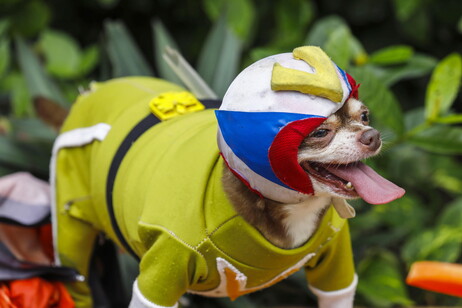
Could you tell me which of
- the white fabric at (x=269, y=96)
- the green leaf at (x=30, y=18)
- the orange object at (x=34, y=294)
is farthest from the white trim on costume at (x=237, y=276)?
the green leaf at (x=30, y=18)

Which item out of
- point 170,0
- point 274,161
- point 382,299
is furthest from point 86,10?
point 274,161

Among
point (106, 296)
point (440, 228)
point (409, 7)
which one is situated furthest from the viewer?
point (409, 7)

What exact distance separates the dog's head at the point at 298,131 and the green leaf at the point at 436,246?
810 mm

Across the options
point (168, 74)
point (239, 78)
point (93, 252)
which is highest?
point (239, 78)

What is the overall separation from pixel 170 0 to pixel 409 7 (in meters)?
0.81

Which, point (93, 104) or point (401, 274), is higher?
point (93, 104)

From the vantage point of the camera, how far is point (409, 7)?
178 cm

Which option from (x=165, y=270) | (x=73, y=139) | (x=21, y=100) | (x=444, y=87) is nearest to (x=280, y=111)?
(x=165, y=270)

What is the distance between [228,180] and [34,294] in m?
0.47

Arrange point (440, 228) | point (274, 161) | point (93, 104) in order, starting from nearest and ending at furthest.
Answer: point (274, 161), point (93, 104), point (440, 228)

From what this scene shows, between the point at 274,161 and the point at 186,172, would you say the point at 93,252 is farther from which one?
the point at 274,161

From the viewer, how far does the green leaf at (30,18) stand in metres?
2.08

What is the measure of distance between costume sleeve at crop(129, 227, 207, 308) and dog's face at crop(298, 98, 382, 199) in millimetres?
186

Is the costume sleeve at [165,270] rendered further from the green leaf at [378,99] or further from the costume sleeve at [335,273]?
the green leaf at [378,99]
